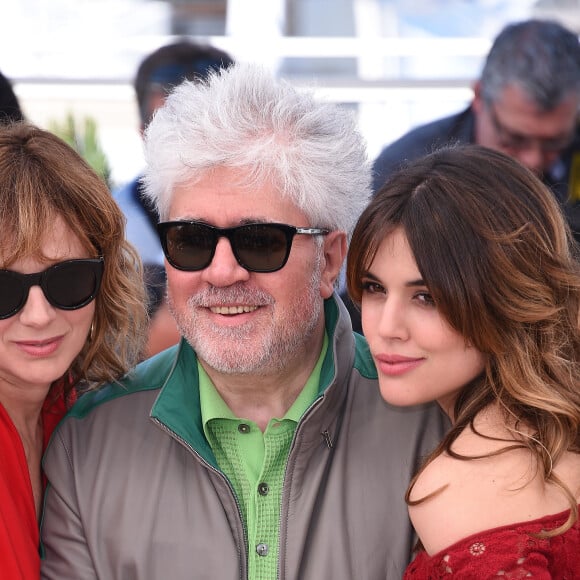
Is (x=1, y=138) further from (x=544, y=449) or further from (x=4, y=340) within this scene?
(x=544, y=449)

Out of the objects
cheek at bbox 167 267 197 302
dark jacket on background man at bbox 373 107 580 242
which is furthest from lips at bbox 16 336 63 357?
dark jacket on background man at bbox 373 107 580 242

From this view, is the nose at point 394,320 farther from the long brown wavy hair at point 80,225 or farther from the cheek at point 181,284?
the long brown wavy hair at point 80,225

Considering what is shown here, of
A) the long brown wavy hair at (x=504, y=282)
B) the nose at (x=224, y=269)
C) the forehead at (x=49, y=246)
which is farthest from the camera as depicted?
the nose at (x=224, y=269)

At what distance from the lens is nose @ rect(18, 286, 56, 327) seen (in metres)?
2.08

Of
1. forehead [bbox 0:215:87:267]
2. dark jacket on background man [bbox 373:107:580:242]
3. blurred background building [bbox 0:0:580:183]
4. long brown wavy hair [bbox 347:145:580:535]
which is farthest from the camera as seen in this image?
blurred background building [bbox 0:0:580:183]

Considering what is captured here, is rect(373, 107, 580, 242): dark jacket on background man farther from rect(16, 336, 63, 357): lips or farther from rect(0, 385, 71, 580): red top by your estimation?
rect(0, 385, 71, 580): red top

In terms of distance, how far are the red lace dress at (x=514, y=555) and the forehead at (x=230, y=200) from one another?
0.85 m

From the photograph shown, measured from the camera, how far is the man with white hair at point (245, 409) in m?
2.12

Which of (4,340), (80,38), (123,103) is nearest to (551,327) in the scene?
(4,340)

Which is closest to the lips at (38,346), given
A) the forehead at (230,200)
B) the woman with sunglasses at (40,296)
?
the woman with sunglasses at (40,296)

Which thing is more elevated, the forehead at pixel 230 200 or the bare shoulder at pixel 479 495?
the forehead at pixel 230 200

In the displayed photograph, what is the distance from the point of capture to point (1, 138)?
220 centimetres

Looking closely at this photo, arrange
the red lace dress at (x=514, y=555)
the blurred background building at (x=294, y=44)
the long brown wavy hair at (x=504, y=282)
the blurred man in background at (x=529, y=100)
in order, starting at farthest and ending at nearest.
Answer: the blurred background building at (x=294, y=44)
the blurred man in background at (x=529, y=100)
the long brown wavy hair at (x=504, y=282)
the red lace dress at (x=514, y=555)

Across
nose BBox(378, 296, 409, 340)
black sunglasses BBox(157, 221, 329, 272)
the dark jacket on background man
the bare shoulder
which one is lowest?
the bare shoulder
